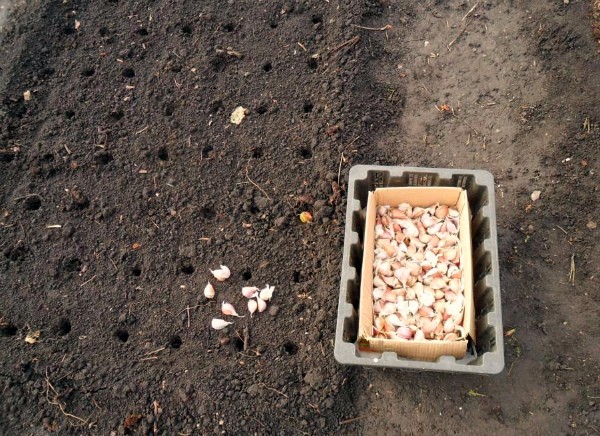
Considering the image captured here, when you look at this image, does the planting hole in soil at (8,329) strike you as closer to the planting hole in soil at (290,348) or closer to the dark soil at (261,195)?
the dark soil at (261,195)

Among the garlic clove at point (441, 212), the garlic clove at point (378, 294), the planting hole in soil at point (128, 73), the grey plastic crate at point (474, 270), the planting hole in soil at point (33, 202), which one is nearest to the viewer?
the grey plastic crate at point (474, 270)

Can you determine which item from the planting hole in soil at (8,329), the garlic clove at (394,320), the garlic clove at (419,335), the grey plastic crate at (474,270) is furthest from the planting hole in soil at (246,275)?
the planting hole in soil at (8,329)

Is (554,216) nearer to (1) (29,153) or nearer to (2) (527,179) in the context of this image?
(2) (527,179)

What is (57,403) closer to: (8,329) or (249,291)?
(8,329)

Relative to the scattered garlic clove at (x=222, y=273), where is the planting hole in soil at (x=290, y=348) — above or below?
below

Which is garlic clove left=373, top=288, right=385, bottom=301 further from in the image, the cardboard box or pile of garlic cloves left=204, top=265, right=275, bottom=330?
pile of garlic cloves left=204, top=265, right=275, bottom=330

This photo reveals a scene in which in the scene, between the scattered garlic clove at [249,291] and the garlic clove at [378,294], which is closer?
the garlic clove at [378,294]

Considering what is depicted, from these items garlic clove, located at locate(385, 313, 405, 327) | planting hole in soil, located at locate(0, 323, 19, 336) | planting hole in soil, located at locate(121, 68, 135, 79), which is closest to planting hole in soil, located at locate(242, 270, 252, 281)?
garlic clove, located at locate(385, 313, 405, 327)
